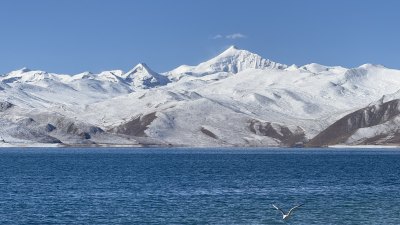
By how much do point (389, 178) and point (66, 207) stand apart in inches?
2634

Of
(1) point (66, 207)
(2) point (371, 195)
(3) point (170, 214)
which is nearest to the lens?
(3) point (170, 214)

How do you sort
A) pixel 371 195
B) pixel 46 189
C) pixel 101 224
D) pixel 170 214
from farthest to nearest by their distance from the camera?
pixel 46 189, pixel 371 195, pixel 170 214, pixel 101 224

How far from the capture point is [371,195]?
11069 cm

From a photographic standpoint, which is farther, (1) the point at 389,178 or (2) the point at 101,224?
(1) the point at 389,178

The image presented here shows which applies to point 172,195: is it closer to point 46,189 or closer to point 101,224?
point 46,189

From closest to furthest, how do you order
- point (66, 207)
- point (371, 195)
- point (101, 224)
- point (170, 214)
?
point (101, 224)
point (170, 214)
point (66, 207)
point (371, 195)

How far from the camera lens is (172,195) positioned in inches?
4365

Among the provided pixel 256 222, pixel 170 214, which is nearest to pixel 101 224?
pixel 170 214

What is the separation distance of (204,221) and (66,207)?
19.1 meters

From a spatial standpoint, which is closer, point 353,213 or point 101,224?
point 101,224

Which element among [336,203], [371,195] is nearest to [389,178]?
[371,195]

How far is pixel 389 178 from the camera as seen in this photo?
14525 centimetres

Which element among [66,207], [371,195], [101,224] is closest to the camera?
[101,224]

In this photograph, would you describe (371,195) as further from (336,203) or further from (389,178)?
(389,178)
